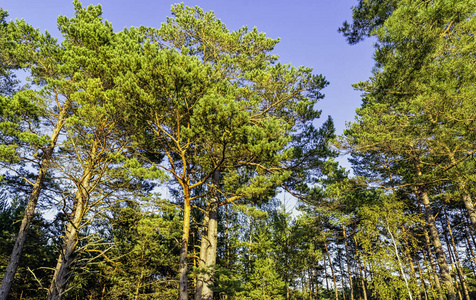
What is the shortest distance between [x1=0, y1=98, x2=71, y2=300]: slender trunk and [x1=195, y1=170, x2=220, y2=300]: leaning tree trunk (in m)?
6.06

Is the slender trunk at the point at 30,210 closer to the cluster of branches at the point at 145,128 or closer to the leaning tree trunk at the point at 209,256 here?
the cluster of branches at the point at 145,128

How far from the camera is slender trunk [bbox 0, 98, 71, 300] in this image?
792 centimetres

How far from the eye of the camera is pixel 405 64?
715 cm

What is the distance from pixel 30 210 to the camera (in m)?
9.02

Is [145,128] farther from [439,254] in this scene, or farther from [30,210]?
[439,254]

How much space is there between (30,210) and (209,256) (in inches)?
284

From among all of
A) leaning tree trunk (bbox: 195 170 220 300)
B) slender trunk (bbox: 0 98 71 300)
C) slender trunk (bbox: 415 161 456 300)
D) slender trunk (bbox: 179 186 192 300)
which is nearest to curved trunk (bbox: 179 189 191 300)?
slender trunk (bbox: 179 186 192 300)

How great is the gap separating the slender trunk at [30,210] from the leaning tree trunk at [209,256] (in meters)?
6.06

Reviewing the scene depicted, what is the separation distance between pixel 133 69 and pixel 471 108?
33.9 feet

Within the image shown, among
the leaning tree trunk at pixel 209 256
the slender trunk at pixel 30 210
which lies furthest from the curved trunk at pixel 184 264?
the slender trunk at pixel 30 210

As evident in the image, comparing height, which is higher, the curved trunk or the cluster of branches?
the cluster of branches

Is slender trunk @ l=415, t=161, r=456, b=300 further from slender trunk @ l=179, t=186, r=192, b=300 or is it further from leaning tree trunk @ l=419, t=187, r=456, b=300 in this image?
slender trunk @ l=179, t=186, r=192, b=300

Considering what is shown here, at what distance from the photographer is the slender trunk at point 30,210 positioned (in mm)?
7917

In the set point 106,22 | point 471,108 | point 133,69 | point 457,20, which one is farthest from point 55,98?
point 471,108
